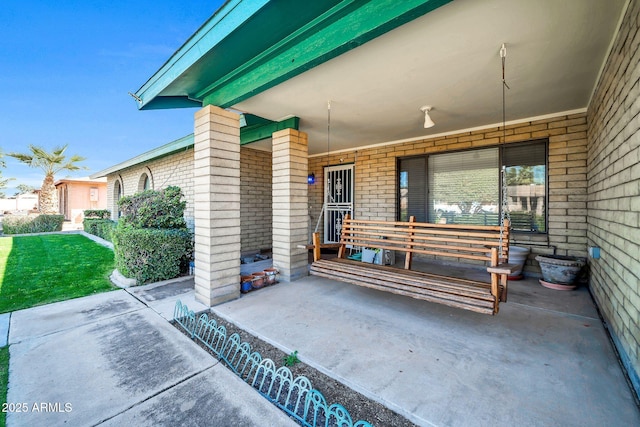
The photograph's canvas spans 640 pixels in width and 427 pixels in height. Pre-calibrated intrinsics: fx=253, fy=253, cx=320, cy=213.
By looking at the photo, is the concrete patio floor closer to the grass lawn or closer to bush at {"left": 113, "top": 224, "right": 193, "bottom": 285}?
bush at {"left": 113, "top": 224, "right": 193, "bottom": 285}

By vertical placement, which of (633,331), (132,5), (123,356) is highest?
(132,5)

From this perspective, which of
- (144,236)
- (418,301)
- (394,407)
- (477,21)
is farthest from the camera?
(144,236)

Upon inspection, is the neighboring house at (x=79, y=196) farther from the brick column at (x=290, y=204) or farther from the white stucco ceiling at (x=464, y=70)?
the white stucco ceiling at (x=464, y=70)

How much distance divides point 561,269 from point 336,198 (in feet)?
16.6

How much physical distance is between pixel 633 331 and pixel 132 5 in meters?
20.9

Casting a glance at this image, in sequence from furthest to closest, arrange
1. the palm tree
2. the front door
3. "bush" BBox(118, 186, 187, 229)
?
the palm tree → the front door → "bush" BBox(118, 186, 187, 229)

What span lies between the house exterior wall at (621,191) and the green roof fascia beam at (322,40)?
164 centimetres

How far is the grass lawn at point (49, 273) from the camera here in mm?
3596

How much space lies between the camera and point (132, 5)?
1359 cm

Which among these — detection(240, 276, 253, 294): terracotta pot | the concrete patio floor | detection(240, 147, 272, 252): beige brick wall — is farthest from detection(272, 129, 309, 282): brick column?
detection(240, 147, 272, 252): beige brick wall

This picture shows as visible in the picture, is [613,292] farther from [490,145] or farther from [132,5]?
[132,5]

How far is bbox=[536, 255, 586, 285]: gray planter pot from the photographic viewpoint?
376 centimetres

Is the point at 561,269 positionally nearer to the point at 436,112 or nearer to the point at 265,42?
the point at 436,112

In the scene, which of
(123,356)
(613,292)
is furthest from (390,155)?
(123,356)
